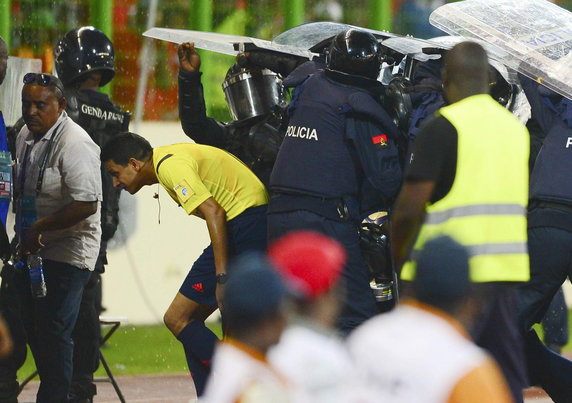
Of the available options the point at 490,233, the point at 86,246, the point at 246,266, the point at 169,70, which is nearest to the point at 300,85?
the point at 86,246

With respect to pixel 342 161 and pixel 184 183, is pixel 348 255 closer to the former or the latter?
pixel 342 161

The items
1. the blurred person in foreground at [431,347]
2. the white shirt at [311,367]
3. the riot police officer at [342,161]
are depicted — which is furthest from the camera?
the riot police officer at [342,161]

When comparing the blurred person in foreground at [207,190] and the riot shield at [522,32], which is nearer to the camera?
the riot shield at [522,32]

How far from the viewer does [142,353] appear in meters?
10.6

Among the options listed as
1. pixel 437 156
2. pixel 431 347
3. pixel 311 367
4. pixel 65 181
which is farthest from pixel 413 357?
pixel 65 181

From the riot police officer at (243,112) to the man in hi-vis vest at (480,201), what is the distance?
2259 mm

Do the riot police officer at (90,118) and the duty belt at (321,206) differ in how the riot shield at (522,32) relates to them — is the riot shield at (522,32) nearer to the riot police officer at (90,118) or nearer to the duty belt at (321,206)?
the duty belt at (321,206)

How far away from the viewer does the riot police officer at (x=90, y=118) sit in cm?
757

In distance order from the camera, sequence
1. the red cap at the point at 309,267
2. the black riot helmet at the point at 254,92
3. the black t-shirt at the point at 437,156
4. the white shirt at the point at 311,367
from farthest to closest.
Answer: the black riot helmet at the point at 254,92 < the black t-shirt at the point at 437,156 < the red cap at the point at 309,267 < the white shirt at the point at 311,367

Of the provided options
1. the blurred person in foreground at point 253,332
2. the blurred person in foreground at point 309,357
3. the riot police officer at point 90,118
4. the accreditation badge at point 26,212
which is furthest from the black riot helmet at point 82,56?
the blurred person in foreground at point 253,332

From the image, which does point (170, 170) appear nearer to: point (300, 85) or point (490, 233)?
point (300, 85)

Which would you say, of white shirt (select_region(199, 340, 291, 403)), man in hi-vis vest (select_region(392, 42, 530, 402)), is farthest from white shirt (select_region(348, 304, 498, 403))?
man in hi-vis vest (select_region(392, 42, 530, 402))

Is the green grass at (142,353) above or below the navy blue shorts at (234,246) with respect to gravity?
below

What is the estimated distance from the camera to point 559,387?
6.62 m
